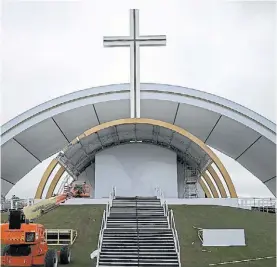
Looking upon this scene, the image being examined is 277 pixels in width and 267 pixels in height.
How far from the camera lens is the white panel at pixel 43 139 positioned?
3048 centimetres

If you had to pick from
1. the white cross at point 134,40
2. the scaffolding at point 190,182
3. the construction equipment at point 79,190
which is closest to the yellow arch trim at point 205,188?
the scaffolding at point 190,182

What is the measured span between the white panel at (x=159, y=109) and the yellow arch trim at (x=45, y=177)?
7.40 meters

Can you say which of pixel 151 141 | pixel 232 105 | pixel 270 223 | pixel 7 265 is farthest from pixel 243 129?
pixel 7 265

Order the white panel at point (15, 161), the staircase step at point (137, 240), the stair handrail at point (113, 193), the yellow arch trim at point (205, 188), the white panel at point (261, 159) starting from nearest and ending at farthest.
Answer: the staircase step at point (137, 240) < the stair handrail at point (113, 193) < the white panel at point (261, 159) < the white panel at point (15, 161) < the yellow arch trim at point (205, 188)

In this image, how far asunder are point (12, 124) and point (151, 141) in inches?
394

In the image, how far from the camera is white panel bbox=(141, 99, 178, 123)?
97.9 feet

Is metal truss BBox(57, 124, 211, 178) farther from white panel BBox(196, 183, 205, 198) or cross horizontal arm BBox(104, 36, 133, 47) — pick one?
cross horizontal arm BBox(104, 36, 133, 47)

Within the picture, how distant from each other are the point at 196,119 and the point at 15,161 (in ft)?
46.2

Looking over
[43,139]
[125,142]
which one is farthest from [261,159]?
[43,139]

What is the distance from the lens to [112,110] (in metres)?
30.6

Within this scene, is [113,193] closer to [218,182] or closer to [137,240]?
[218,182]

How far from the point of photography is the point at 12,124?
29.8 metres

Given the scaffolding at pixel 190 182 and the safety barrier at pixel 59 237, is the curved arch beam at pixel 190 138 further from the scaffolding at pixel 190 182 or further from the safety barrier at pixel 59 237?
the safety barrier at pixel 59 237

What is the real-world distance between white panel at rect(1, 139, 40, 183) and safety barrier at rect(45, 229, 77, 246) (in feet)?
49.8
